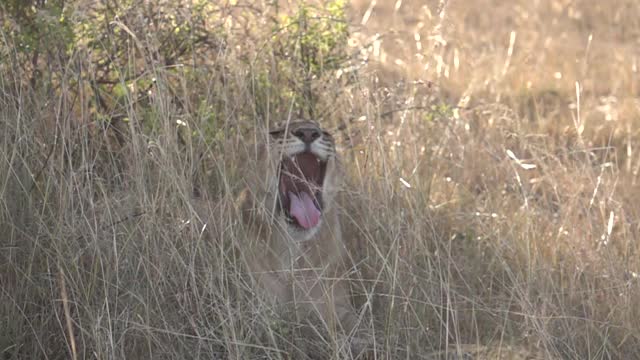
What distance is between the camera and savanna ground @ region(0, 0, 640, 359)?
362cm

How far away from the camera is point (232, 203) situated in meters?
3.92

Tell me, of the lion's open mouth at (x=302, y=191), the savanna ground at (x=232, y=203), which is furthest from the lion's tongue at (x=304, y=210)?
the savanna ground at (x=232, y=203)

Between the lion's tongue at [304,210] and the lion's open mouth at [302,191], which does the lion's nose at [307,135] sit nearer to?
the lion's open mouth at [302,191]

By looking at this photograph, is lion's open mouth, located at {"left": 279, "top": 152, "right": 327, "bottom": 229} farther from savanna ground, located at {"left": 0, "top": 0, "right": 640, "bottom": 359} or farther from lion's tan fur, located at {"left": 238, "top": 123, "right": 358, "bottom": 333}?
savanna ground, located at {"left": 0, "top": 0, "right": 640, "bottom": 359}

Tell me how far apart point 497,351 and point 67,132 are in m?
1.58

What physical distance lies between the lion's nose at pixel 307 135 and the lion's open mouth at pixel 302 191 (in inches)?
2.7

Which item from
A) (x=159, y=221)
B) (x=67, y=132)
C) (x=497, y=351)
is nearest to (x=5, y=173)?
(x=67, y=132)

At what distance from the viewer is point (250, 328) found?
3539 millimetres

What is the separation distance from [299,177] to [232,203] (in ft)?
0.89

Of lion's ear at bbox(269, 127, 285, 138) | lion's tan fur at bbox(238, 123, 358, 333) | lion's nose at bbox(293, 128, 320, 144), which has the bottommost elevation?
lion's tan fur at bbox(238, 123, 358, 333)

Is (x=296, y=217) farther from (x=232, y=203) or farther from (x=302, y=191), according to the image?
(x=232, y=203)

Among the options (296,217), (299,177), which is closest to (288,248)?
(296,217)

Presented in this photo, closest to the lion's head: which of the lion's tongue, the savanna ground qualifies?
the lion's tongue

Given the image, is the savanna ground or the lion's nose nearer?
the savanna ground
